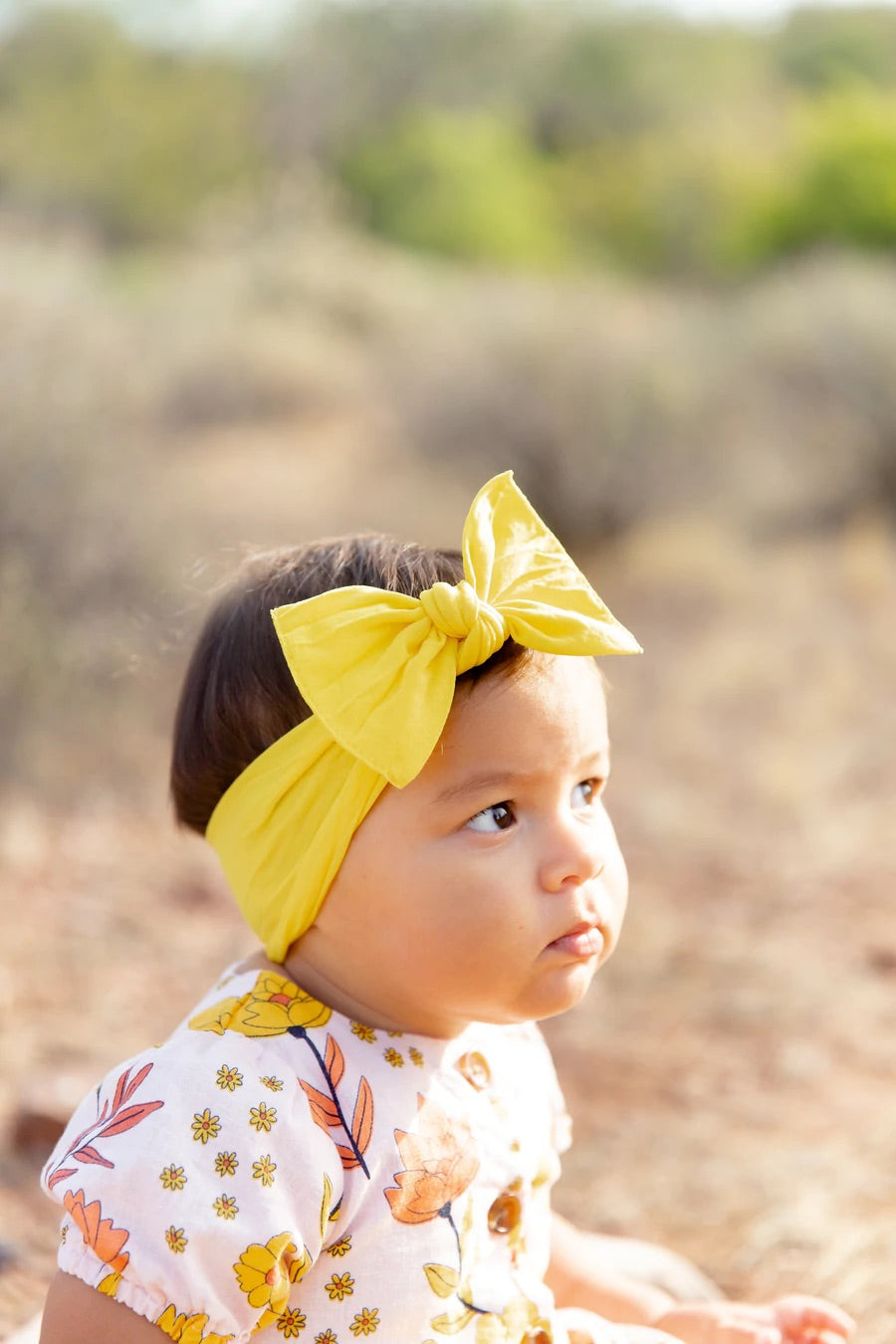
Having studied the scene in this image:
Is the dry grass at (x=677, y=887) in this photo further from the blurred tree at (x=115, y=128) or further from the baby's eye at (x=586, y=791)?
the blurred tree at (x=115, y=128)

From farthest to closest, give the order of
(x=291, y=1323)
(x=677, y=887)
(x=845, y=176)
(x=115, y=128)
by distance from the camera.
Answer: (x=115, y=128)
(x=845, y=176)
(x=677, y=887)
(x=291, y=1323)

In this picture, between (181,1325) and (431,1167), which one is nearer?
(181,1325)

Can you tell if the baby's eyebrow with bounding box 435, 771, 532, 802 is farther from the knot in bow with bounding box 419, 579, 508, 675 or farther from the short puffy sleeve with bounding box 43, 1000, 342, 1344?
the short puffy sleeve with bounding box 43, 1000, 342, 1344

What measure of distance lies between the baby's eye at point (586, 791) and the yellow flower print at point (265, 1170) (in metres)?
0.51

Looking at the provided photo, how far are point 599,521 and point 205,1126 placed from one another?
8.02 meters

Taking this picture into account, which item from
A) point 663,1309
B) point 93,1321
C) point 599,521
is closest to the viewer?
point 93,1321

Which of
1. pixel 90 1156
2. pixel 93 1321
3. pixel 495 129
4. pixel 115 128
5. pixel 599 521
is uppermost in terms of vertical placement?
pixel 495 129

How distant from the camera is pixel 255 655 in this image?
62.0 inches

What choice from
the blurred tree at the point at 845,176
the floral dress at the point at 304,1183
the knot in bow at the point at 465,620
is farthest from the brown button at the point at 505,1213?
the blurred tree at the point at 845,176

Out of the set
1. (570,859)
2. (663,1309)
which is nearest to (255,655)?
(570,859)

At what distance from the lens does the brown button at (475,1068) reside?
1618 mm

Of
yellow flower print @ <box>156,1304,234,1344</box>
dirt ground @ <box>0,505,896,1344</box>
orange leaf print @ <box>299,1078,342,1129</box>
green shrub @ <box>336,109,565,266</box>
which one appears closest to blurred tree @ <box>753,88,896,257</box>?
green shrub @ <box>336,109,565,266</box>

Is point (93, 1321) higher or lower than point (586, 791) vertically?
lower

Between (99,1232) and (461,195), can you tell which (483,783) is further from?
(461,195)
